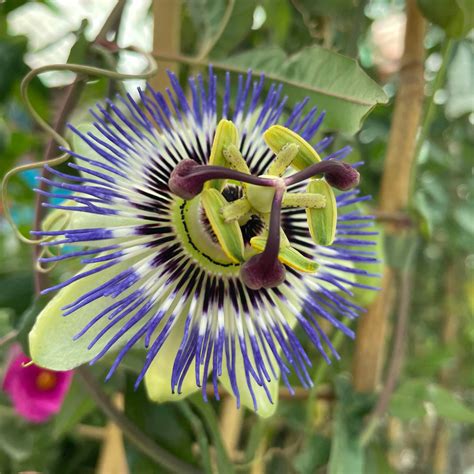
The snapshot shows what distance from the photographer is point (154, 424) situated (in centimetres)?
73

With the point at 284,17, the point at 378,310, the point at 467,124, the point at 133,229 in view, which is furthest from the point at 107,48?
the point at 467,124

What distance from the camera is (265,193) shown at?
478 millimetres

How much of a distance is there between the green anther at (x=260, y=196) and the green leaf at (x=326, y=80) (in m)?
0.15

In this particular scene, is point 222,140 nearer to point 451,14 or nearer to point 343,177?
point 343,177

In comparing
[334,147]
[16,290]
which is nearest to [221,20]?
[334,147]

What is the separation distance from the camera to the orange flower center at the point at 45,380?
2.60ft

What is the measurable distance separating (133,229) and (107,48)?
0.22 metres

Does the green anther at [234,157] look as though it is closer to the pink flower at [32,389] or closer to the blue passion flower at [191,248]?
the blue passion flower at [191,248]

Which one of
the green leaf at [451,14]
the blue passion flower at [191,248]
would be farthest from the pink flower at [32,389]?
the green leaf at [451,14]

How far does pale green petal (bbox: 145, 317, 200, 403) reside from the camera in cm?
52

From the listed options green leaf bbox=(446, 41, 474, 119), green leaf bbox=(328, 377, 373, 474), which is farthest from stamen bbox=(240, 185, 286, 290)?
green leaf bbox=(446, 41, 474, 119)

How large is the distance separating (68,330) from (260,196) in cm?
19

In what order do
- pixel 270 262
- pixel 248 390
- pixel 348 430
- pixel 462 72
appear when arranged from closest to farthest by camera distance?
pixel 270 262
pixel 248 390
pixel 348 430
pixel 462 72

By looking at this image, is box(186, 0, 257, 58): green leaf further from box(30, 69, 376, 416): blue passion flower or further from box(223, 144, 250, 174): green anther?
box(223, 144, 250, 174): green anther
